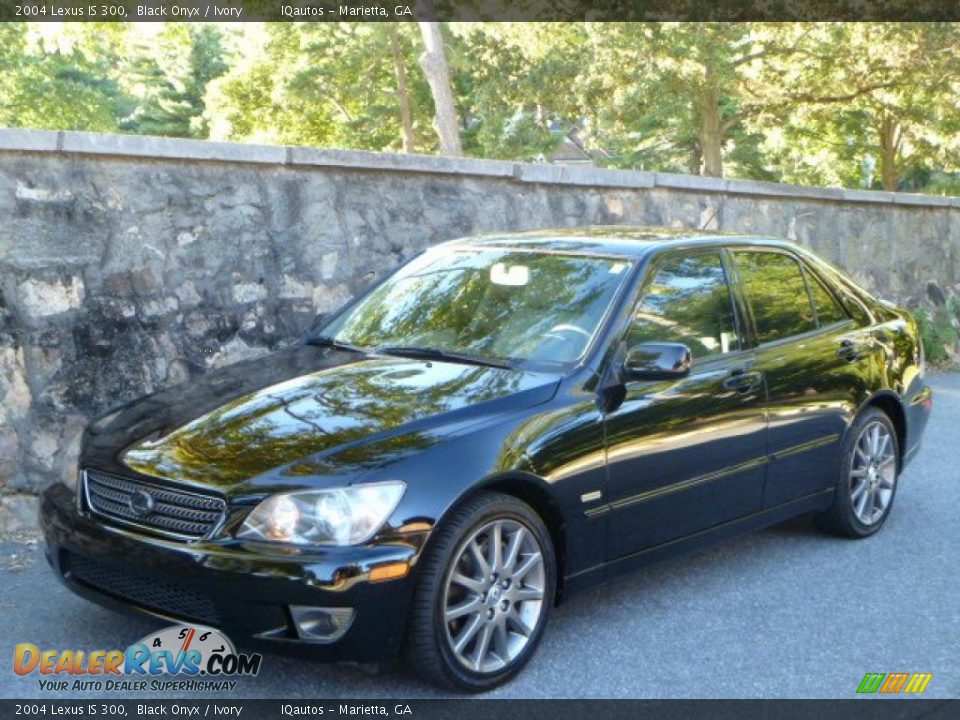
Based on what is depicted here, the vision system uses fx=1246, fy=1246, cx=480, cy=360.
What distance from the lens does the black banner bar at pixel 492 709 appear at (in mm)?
4043

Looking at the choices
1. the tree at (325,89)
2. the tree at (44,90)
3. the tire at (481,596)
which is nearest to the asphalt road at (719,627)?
the tire at (481,596)

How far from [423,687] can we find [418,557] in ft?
1.82

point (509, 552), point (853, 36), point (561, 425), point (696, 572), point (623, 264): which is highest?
point (853, 36)

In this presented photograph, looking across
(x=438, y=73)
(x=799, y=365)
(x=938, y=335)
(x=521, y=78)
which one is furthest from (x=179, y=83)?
(x=799, y=365)

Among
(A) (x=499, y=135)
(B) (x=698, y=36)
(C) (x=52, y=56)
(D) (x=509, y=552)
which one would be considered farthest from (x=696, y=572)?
(C) (x=52, y=56)

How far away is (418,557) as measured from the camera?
3.99 meters

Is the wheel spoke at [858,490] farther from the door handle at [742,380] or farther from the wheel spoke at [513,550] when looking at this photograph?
the wheel spoke at [513,550]

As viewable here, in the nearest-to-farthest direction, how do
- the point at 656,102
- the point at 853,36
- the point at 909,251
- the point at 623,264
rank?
1. the point at 623,264
2. the point at 909,251
3. the point at 853,36
4. the point at 656,102

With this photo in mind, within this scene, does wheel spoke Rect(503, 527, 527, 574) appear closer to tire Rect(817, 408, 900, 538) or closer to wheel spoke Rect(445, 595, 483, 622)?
wheel spoke Rect(445, 595, 483, 622)

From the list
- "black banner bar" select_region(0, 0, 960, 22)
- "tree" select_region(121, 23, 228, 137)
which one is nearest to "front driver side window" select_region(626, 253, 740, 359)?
"black banner bar" select_region(0, 0, 960, 22)

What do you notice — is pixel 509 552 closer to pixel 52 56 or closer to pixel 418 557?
pixel 418 557

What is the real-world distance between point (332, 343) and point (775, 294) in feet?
7.02

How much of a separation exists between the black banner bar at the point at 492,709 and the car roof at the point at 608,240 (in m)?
2.00

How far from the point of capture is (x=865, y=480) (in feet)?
20.8
